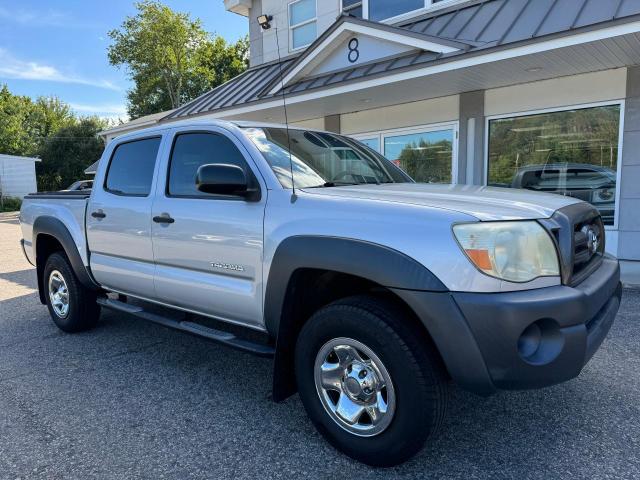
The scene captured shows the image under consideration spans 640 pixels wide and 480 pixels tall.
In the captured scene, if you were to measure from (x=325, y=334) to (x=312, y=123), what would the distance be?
30.7 ft

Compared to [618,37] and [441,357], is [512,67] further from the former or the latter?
[441,357]

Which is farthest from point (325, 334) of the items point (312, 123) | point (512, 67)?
point (312, 123)

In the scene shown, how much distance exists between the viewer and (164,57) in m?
37.2

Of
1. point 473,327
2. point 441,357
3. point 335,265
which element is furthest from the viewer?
point 335,265

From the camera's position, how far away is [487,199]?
2582 millimetres

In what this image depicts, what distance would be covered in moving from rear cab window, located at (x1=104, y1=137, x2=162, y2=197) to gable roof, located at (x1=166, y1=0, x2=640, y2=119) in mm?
1864

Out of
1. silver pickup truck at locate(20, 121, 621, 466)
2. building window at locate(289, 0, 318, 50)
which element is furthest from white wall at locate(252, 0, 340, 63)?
silver pickup truck at locate(20, 121, 621, 466)

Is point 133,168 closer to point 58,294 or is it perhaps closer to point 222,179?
point 222,179

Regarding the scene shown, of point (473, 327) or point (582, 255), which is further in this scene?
point (582, 255)

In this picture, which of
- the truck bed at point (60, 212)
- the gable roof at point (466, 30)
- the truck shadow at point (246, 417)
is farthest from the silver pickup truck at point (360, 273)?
the gable roof at point (466, 30)

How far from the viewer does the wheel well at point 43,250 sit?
5105 mm

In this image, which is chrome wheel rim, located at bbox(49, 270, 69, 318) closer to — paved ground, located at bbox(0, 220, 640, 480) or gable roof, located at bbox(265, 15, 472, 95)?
paved ground, located at bbox(0, 220, 640, 480)

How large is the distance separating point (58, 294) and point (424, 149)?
7.02 m

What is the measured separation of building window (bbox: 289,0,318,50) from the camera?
38.4ft
